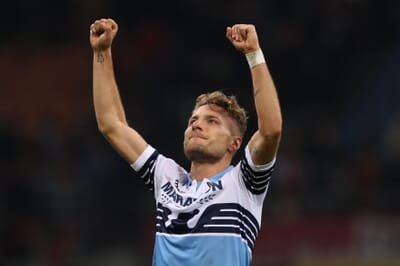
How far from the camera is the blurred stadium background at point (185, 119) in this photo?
40.8ft

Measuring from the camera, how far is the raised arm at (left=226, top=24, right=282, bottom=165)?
5410 mm

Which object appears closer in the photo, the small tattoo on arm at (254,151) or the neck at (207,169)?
the small tattoo on arm at (254,151)

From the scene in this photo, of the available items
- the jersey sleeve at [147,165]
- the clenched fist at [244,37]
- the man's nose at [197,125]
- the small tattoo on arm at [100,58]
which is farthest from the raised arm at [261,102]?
the small tattoo on arm at [100,58]

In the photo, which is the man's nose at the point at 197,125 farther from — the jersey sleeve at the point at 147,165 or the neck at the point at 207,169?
the jersey sleeve at the point at 147,165

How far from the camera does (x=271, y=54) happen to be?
49.5 feet

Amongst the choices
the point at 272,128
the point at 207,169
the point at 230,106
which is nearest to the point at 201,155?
the point at 207,169

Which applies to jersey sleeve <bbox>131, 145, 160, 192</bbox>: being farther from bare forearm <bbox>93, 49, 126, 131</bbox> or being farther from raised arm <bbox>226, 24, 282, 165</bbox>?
raised arm <bbox>226, 24, 282, 165</bbox>

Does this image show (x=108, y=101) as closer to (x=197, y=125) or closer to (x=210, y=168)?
(x=197, y=125)

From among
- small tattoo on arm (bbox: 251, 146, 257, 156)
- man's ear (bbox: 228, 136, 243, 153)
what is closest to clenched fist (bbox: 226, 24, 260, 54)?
small tattoo on arm (bbox: 251, 146, 257, 156)

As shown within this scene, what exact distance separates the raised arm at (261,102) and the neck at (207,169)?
0.38 metres

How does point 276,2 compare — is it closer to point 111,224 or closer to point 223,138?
point 111,224
